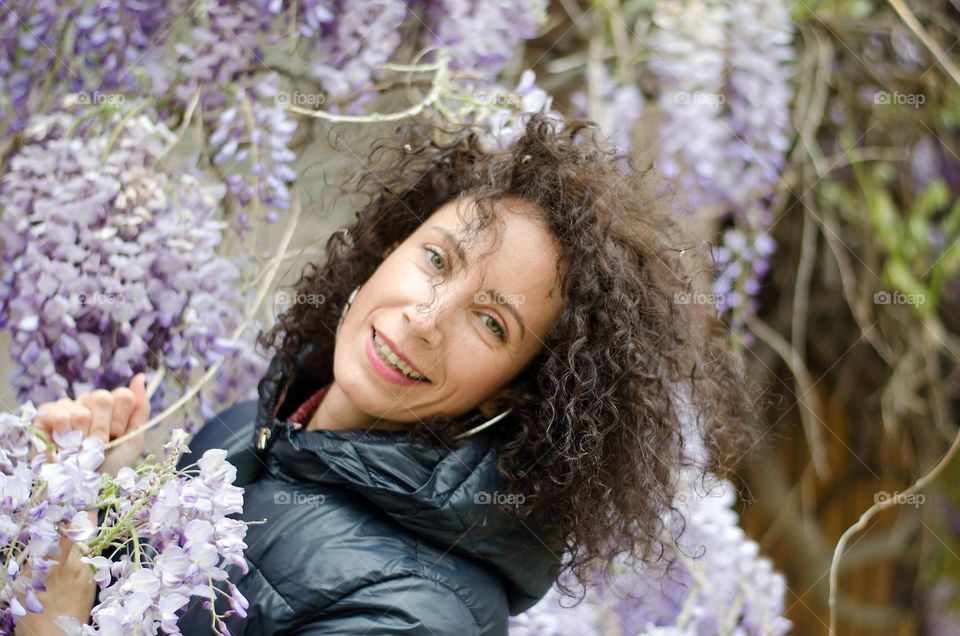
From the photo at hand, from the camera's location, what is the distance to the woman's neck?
1248mm

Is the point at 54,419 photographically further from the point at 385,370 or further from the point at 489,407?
the point at 489,407

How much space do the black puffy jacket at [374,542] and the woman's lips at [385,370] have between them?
0.07 meters

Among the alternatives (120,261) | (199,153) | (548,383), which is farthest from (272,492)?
(199,153)

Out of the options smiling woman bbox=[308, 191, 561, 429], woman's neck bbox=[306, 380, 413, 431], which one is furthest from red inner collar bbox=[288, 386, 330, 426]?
smiling woman bbox=[308, 191, 561, 429]

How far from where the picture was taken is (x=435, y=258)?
3.92 feet

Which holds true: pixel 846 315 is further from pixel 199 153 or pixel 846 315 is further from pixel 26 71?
pixel 26 71

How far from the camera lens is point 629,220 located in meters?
1.22
